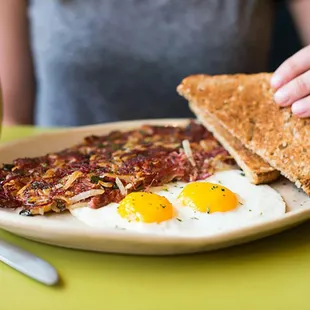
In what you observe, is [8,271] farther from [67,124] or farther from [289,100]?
[67,124]

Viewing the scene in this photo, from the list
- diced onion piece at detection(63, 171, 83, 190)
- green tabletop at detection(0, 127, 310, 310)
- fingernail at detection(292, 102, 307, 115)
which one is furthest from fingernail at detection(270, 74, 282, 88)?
diced onion piece at detection(63, 171, 83, 190)

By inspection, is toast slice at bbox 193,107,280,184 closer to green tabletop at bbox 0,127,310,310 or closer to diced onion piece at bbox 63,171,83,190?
green tabletop at bbox 0,127,310,310

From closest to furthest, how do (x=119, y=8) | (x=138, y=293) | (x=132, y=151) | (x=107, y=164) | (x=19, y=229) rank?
(x=138, y=293) → (x=19, y=229) → (x=107, y=164) → (x=132, y=151) → (x=119, y=8)

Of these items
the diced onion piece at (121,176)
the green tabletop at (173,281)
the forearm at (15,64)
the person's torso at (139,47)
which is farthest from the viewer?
the forearm at (15,64)

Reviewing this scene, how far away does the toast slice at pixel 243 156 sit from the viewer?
A: 167cm

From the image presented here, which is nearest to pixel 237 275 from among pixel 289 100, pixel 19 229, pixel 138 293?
pixel 138 293

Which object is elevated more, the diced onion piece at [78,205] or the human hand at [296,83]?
the human hand at [296,83]

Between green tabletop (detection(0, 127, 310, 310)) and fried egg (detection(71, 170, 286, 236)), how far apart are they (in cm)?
8

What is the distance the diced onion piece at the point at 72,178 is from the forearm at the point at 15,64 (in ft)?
4.47

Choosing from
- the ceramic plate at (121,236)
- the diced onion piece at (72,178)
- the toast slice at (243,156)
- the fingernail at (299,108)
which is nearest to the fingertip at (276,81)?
the fingernail at (299,108)

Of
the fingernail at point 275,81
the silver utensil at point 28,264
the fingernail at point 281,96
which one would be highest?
the fingernail at point 275,81

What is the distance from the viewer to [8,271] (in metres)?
1.36

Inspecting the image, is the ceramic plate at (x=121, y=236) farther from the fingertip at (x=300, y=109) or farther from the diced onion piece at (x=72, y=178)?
the fingertip at (x=300, y=109)

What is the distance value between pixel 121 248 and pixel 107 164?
45 centimetres
